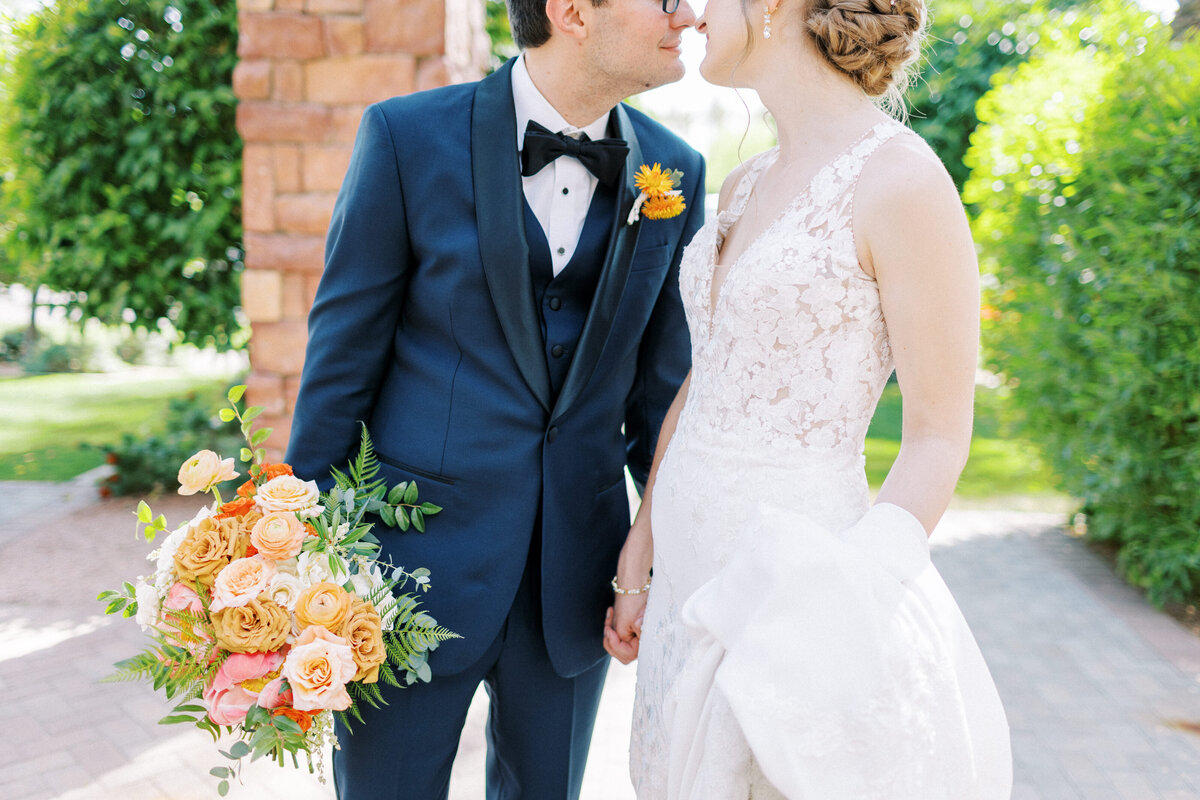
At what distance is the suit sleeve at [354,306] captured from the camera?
5.84 ft

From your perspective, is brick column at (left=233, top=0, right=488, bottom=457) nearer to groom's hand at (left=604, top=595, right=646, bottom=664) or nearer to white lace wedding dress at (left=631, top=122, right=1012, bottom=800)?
white lace wedding dress at (left=631, top=122, right=1012, bottom=800)

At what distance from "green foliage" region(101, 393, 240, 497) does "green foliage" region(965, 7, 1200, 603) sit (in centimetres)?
539

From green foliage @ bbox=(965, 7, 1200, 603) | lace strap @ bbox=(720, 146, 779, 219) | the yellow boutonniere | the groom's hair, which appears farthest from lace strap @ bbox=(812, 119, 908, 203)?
green foliage @ bbox=(965, 7, 1200, 603)

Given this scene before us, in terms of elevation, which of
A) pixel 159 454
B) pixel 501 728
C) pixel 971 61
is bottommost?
pixel 159 454

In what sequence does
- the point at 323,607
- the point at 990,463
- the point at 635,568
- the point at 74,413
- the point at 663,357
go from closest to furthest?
the point at 323,607
the point at 635,568
the point at 663,357
the point at 990,463
the point at 74,413

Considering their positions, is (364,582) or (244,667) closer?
(244,667)

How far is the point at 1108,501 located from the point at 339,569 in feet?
16.5

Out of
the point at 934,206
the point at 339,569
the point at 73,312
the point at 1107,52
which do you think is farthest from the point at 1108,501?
the point at 73,312

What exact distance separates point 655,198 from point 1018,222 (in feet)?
14.4

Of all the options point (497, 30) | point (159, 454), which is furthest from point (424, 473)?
point (497, 30)

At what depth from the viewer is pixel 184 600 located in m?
1.49

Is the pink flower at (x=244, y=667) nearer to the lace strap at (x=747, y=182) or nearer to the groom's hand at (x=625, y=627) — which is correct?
the groom's hand at (x=625, y=627)

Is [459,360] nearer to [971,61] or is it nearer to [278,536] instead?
[278,536]

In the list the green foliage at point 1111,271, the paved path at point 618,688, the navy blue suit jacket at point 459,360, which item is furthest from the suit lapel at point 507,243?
the green foliage at point 1111,271
